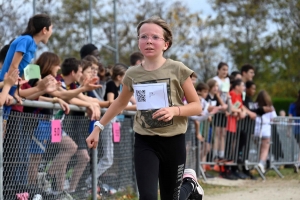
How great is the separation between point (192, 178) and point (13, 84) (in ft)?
6.85

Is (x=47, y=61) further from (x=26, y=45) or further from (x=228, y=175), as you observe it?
(x=228, y=175)

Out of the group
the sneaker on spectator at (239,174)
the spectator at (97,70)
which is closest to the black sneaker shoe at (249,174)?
the sneaker on spectator at (239,174)

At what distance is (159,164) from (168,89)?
66 centimetres

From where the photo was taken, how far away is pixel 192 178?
6.73 m

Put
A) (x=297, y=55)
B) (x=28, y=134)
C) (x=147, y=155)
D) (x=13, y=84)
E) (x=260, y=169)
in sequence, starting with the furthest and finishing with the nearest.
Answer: (x=297, y=55) < (x=260, y=169) < (x=28, y=134) < (x=13, y=84) < (x=147, y=155)

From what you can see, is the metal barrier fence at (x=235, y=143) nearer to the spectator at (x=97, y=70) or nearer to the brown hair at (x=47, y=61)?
the spectator at (x=97, y=70)

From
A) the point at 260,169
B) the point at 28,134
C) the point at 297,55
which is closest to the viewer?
the point at 28,134

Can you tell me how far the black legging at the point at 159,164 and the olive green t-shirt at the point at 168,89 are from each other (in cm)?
6

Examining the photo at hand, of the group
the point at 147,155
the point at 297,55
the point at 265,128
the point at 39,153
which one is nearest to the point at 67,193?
the point at 39,153

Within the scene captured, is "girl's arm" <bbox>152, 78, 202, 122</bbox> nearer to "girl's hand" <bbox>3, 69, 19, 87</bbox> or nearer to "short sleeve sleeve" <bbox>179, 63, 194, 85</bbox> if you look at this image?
"short sleeve sleeve" <bbox>179, 63, 194, 85</bbox>

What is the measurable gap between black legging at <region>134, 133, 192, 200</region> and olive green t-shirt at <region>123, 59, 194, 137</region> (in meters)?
0.06

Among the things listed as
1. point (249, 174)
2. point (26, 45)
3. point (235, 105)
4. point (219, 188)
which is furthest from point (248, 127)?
point (26, 45)

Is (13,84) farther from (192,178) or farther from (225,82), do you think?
(225,82)

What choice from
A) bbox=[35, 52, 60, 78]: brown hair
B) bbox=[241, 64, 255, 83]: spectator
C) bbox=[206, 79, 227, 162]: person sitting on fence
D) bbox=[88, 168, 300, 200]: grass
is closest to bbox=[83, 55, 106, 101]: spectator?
bbox=[35, 52, 60, 78]: brown hair
